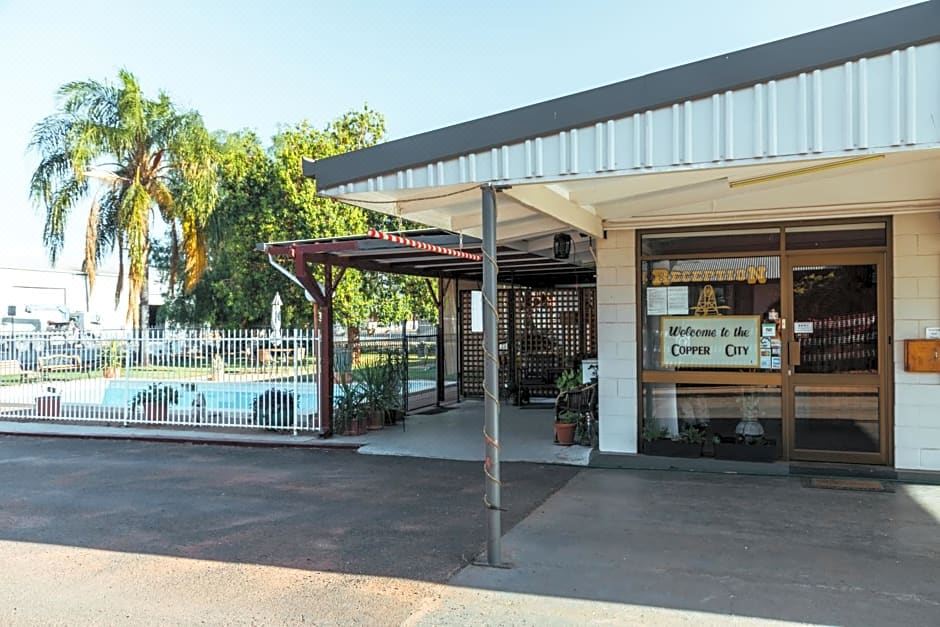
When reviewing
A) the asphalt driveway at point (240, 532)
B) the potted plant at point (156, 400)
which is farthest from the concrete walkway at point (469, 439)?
the potted plant at point (156, 400)

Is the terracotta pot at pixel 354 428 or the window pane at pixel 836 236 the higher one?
the window pane at pixel 836 236

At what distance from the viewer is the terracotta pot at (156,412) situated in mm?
11180

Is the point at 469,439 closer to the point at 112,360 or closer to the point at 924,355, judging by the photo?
the point at 924,355

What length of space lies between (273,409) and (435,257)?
3.18 metres

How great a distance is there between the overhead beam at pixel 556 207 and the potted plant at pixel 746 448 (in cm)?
254

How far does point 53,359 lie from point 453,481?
27.8 feet

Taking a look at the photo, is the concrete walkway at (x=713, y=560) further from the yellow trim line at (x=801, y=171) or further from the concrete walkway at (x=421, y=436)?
the yellow trim line at (x=801, y=171)

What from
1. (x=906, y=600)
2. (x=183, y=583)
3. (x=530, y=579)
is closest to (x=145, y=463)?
(x=183, y=583)

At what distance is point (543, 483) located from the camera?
7.03 metres

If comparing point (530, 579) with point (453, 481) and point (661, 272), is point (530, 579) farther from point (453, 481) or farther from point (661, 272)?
point (661, 272)

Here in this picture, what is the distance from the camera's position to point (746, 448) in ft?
24.2

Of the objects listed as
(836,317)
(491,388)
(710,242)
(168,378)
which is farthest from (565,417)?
(168,378)

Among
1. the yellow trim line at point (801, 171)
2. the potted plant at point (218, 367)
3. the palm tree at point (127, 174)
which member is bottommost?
the potted plant at point (218, 367)

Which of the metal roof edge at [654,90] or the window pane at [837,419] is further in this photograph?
the window pane at [837,419]
